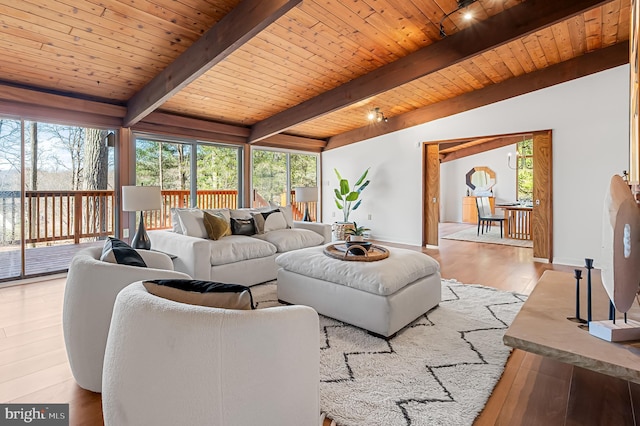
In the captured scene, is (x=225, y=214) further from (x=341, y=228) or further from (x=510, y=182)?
(x=510, y=182)

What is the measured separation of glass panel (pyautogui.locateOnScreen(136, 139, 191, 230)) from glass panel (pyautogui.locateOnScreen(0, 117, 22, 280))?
4.42ft

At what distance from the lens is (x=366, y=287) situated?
A: 248cm

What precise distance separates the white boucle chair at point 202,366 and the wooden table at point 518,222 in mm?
7483

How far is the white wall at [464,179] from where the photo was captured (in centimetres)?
1034

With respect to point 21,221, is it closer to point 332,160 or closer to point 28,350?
point 28,350

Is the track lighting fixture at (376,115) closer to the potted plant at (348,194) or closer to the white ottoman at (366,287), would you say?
the potted plant at (348,194)

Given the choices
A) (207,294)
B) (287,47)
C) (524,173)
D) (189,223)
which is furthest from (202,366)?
(524,173)

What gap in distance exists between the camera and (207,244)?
3426 millimetres

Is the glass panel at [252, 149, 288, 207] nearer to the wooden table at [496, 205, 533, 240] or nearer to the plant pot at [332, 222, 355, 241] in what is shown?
the plant pot at [332, 222, 355, 241]

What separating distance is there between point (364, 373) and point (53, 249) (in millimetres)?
5851

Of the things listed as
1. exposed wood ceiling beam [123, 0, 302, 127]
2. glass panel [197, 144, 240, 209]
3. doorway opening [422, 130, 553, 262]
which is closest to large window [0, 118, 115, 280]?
exposed wood ceiling beam [123, 0, 302, 127]

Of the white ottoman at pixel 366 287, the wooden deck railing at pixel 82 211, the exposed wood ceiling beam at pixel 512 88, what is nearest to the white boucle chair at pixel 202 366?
the white ottoman at pixel 366 287

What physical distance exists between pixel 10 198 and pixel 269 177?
4.08 meters

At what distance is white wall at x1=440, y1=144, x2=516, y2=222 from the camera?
33.9 ft
